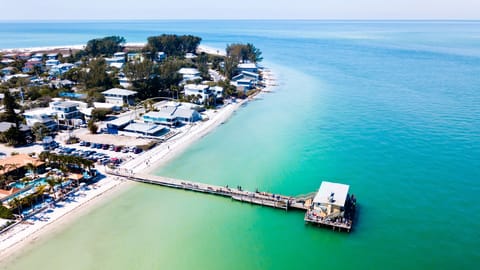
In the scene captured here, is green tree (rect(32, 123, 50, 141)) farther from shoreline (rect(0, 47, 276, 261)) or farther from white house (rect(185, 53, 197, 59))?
white house (rect(185, 53, 197, 59))

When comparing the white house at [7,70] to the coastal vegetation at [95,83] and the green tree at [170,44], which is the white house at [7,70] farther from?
the green tree at [170,44]

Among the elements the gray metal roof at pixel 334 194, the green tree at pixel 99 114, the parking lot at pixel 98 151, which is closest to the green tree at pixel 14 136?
the parking lot at pixel 98 151

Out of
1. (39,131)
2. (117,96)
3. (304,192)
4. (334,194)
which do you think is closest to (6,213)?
(39,131)

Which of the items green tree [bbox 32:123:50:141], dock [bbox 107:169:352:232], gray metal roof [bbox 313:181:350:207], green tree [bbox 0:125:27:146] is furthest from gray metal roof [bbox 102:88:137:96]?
gray metal roof [bbox 313:181:350:207]

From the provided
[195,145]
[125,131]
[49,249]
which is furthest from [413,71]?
[49,249]

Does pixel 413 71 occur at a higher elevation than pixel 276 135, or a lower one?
higher

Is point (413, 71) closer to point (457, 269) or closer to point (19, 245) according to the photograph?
point (457, 269)
